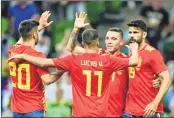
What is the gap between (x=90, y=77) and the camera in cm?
1305

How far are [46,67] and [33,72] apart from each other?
0.24 metres

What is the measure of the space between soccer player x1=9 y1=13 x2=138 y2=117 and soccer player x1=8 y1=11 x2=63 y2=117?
239 mm

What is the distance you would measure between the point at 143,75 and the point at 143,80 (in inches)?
3.1

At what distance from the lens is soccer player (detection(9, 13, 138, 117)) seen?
42.8ft

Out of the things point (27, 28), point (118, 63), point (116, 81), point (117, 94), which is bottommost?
point (117, 94)

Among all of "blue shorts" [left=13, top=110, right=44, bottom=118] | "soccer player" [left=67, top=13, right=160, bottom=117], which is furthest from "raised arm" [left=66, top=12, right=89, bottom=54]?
"blue shorts" [left=13, top=110, right=44, bottom=118]

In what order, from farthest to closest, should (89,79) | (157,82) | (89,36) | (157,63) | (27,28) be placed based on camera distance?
(157,82)
(157,63)
(27,28)
(89,79)
(89,36)

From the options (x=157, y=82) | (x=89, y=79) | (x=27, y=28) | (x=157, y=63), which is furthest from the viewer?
(x=157, y=82)

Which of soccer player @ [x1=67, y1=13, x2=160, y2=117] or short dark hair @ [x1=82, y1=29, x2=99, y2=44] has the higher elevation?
short dark hair @ [x1=82, y1=29, x2=99, y2=44]

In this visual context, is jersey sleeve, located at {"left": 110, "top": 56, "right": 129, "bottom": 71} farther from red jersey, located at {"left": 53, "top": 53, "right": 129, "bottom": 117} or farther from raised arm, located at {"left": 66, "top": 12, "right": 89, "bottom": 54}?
raised arm, located at {"left": 66, "top": 12, "right": 89, "bottom": 54}

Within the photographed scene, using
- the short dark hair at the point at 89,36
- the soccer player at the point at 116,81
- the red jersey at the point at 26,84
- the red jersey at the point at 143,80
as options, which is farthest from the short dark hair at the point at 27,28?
the red jersey at the point at 143,80

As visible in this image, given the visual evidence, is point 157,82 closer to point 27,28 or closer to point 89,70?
point 89,70

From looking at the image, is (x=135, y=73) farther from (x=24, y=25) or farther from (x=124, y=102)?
(x=24, y=25)

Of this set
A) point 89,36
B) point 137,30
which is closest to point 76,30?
point 89,36
